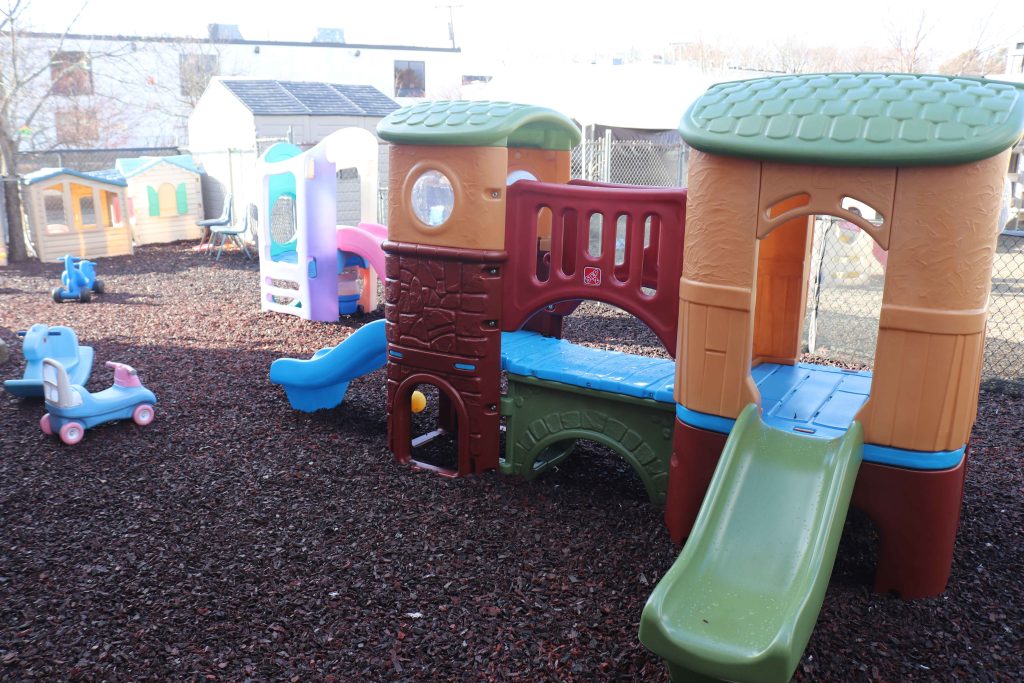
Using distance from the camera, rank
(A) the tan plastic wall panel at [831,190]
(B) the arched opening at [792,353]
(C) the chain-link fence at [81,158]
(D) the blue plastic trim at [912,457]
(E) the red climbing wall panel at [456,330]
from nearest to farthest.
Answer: (A) the tan plastic wall panel at [831,190] < (D) the blue plastic trim at [912,457] < (B) the arched opening at [792,353] < (E) the red climbing wall panel at [456,330] < (C) the chain-link fence at [81,158]

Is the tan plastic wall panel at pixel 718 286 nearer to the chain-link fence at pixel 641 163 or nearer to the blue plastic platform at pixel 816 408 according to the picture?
the blue plastic platform at pixel 816 408

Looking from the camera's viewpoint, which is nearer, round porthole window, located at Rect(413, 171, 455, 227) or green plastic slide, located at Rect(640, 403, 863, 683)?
green plastic slide, located at Rect(640, 403, 863, 683)

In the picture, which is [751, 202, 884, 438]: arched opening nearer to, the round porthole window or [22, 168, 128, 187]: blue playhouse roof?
the round porthole window

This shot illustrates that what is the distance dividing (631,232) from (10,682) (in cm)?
333

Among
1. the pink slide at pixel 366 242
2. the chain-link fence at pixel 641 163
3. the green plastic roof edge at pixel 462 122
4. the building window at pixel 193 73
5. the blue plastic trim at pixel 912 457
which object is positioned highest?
the building window at pixel 193 73

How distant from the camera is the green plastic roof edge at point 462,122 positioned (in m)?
4.57

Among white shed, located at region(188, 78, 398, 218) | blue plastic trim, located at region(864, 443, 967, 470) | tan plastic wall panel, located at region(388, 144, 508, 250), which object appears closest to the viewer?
blue plastic trim, located at region(864, 443, 967, 470)

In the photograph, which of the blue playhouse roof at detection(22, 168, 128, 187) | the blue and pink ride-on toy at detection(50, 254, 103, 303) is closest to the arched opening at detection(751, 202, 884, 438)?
the blue and pink ride-on toy at detection(50, 254, 103, 303)

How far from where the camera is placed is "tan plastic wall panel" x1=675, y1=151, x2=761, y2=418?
3.71 metres

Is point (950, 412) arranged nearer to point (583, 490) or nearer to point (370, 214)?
point (583, 490)

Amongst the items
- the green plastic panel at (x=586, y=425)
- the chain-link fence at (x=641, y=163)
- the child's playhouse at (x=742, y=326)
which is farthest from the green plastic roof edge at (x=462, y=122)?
the chain-link fence at (x=641, y=163)

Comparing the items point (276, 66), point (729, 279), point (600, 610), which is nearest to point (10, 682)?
point (600, 610)

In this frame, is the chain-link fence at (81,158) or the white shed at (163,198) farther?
the chain-link fence at (81,158)

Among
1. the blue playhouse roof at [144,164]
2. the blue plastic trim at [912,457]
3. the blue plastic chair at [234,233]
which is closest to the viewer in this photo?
the blue plastic trim at [912,457]
